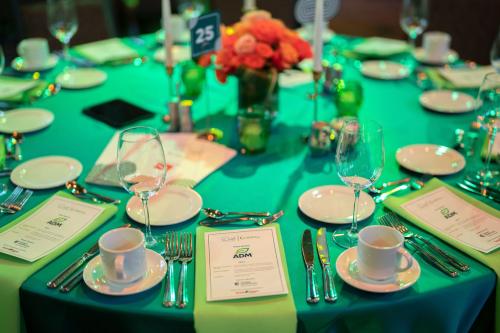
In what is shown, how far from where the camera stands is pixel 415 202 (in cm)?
145

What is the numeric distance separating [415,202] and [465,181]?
22 cm

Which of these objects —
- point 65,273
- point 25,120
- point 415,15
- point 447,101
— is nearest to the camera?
→ point 65,273

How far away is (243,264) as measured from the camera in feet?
3.99

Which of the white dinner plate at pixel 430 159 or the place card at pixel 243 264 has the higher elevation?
the white dinner plate at pixel 430 159

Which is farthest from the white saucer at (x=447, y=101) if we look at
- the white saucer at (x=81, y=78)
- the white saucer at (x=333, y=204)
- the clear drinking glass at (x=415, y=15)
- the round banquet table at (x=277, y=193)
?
the white saucer at (x=81, y=78)

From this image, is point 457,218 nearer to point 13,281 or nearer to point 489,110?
point 489,110

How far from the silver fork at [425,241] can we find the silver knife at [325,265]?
0.60 ft

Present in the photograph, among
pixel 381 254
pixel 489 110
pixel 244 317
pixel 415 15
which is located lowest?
pixel 244 317

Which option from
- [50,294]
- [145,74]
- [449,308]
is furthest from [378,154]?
[145,74]

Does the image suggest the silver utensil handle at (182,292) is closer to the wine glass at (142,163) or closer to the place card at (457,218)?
the wine glass at (142,163)

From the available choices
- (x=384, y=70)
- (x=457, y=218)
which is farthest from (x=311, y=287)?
(x=384, y=70)

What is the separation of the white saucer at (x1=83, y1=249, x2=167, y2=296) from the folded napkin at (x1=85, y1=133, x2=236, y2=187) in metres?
0.38

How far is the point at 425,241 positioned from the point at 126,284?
68cm

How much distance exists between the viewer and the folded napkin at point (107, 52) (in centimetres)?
253
